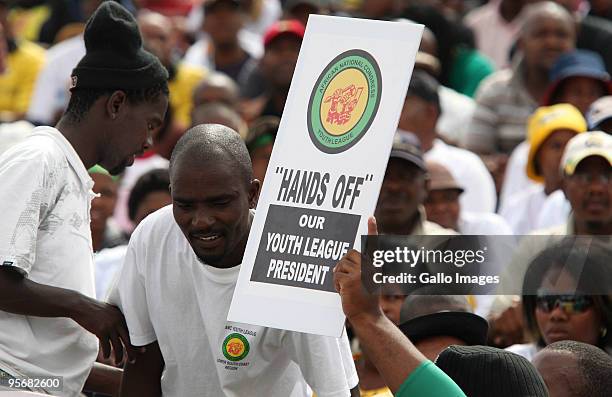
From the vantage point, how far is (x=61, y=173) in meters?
4.88

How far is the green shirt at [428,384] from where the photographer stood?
386 cm

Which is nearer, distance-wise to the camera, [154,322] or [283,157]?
[283,157]

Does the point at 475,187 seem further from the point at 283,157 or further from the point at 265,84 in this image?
the point at 283,157

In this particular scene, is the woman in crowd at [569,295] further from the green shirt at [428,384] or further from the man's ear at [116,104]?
the man's ear at [116,104]

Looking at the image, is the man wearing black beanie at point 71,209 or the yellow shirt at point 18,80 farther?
the yellow shirt at point 18,80

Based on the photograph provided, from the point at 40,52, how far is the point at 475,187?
4.60m

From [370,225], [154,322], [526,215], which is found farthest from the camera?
[526,215]

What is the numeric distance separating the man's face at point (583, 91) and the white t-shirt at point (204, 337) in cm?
529

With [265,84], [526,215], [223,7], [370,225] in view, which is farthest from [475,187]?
[370,225]

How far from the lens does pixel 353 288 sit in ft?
13.5

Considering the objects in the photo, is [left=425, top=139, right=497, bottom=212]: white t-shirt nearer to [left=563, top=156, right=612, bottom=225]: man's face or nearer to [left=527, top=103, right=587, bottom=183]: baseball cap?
[left=527, top=103, right=587, bottom=183]: baseball cap

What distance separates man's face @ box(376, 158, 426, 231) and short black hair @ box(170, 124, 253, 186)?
8.95 feet

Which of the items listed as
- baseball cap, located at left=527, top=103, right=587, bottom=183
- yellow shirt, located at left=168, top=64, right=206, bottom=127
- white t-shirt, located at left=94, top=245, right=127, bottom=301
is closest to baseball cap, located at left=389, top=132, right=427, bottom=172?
baseball cap, located at left=527, top=103, right=587, bottom=183

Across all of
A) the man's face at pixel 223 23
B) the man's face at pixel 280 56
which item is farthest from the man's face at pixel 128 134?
the man's face at pixel 223 23
